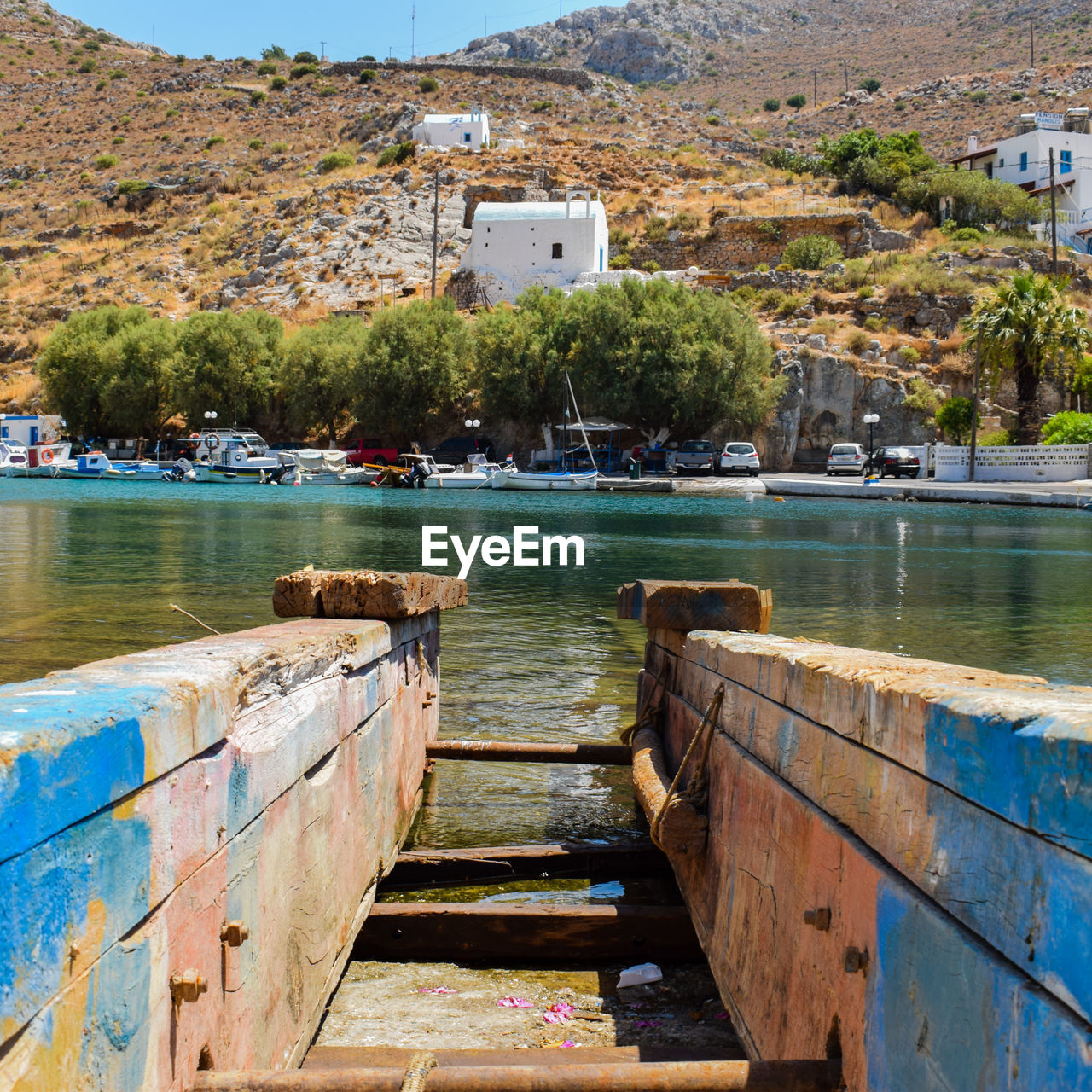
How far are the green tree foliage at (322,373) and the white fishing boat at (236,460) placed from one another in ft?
11.0

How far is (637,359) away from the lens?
168 ft

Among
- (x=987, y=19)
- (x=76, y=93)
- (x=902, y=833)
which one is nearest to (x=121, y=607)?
(x=902, y=833)

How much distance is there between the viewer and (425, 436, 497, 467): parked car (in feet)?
184

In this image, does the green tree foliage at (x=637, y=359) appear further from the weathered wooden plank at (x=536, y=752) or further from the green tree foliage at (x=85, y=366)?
the weathered wooden plank at (x=536, y=752)

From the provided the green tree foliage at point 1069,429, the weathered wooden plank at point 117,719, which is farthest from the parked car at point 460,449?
the weathered wooden plank at point 117,719

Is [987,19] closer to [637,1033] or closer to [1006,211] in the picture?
[1006,211]

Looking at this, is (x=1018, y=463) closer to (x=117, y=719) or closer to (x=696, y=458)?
(x=696, y=458)

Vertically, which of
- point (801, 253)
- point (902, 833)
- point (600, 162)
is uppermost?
point (600, 162)

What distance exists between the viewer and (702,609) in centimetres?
534

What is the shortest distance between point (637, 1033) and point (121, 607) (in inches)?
511

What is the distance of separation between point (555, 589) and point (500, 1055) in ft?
49.2

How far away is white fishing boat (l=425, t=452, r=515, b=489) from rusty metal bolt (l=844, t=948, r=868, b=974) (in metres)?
46.5

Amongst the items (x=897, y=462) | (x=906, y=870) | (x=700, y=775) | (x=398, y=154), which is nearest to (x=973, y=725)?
(x=906, y=870)

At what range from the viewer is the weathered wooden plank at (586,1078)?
2.45 meters
